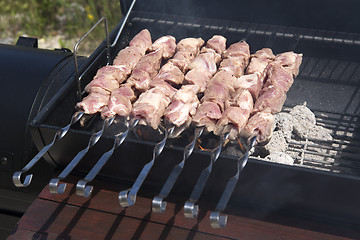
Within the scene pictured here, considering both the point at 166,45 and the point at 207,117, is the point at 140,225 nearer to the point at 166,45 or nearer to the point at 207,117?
the point at 207,117

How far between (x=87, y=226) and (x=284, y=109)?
1653 millimetres

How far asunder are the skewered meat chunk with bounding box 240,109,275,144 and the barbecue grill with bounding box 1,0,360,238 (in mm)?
263

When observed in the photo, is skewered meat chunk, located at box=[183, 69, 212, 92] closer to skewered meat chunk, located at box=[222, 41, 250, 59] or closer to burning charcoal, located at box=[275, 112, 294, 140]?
skewered meat chunk, located at box=[222, 41, 250, 59]

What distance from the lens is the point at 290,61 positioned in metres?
2.95

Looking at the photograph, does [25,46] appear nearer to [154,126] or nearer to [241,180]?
[154,126]

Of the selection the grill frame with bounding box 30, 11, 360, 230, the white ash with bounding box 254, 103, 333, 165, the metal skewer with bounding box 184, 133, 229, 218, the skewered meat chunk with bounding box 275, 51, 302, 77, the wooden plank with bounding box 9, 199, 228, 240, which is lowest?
the wooden plank with bounding box 9, 199, 228, 240

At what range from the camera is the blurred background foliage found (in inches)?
245

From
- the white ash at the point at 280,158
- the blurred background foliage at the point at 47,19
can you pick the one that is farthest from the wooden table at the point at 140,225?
the blurred background foliage at the point at 47,19

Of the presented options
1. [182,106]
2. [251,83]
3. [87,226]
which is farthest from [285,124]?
[87,226]

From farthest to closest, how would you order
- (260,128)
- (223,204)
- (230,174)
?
(260,128)
(230,174)
(223,204)

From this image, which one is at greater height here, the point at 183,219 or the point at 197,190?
the point at 197,190

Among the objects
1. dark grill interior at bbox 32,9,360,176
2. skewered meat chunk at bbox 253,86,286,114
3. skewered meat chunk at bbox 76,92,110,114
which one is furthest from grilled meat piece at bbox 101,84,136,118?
skewered meat chunk at bbox 253,86,286,114

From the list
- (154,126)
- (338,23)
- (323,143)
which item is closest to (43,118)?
(154,126)

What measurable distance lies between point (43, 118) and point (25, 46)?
1.15 meters
